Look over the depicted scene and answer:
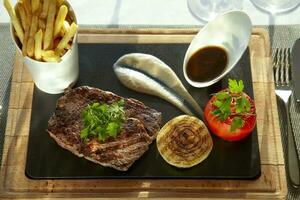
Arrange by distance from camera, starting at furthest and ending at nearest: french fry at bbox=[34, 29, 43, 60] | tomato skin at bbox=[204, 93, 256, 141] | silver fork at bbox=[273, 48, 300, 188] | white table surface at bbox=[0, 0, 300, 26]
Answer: white table surface at bbox=[0, 0, 300, 26]
silver fork at bbox=[273, 48, 300, 188]
tomato skin at bbox=[204, 93, 256, 141]
french fry at bbox=[34, 29, 43, 60]

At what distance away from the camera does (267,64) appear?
170 centimetres

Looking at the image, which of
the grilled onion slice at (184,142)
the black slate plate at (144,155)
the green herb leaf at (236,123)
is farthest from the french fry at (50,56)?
the green herb leaf at (236,123)

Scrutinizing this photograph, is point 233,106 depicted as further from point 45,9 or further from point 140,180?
point 45,9

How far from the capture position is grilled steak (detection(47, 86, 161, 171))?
1.49 meters

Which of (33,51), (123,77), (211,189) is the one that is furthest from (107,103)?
(211,189)

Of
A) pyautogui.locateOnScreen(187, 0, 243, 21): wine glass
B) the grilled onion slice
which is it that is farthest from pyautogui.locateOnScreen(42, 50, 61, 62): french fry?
pyautogui.locateOnScreen(187, 0, 243, 21): wine glass

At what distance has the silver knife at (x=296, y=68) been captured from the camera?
163cm

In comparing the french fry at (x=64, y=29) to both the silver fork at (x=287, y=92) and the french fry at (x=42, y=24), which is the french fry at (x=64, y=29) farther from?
the silver fork at (x=287, y=92)

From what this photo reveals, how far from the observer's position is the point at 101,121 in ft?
4.89

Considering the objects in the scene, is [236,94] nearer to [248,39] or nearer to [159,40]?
[248,39]

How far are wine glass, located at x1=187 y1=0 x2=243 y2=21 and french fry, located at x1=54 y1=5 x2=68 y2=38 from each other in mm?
648

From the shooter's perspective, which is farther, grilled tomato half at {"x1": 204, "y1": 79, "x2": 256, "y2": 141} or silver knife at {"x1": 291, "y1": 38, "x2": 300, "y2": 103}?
silver knife at {"x1": 291, "y1": 38, "x2": 300, "y2": 103}

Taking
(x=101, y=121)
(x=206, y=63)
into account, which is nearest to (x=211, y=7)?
(x=206, y=63)

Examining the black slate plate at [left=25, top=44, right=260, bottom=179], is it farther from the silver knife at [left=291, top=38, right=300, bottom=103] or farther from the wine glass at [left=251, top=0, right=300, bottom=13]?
the wine glass at [left=251, top=0, right=300, bottom=13]
